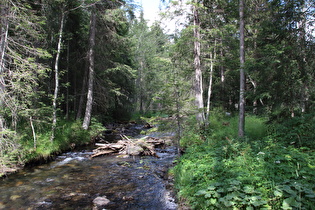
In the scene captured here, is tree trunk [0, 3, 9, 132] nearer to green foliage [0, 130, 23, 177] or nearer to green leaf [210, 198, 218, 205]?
green foliage [0, 130, 23, 177]

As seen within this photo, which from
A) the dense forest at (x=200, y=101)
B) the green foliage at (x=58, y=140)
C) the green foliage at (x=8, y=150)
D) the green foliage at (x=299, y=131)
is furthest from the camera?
the green foliage at (x=58, y=140)

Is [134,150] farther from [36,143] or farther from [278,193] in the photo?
[278,193]

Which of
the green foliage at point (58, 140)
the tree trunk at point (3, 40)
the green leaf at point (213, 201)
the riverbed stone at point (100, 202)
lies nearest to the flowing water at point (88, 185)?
the riverbed stone at point (100, 202)

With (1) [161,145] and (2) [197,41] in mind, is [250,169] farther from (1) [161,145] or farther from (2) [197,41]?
(2) [197,41]

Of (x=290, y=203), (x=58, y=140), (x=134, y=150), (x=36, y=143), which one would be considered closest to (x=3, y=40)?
(x=36, y=143)

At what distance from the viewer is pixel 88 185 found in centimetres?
612

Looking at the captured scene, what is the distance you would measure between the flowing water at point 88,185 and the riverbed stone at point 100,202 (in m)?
0.11

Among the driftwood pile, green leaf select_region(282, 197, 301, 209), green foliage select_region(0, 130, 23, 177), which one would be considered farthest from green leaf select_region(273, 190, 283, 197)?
the driftwood pile

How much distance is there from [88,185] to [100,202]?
143 centimetres

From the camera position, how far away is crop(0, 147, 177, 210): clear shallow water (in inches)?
191

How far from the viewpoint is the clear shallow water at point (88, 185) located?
15.9 ft

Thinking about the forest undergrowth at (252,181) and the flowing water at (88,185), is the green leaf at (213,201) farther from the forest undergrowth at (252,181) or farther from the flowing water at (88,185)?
the flowing water at (88,185)

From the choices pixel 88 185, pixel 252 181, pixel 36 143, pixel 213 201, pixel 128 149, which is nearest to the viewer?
pixel 213 201

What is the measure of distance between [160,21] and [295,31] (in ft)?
23.9
